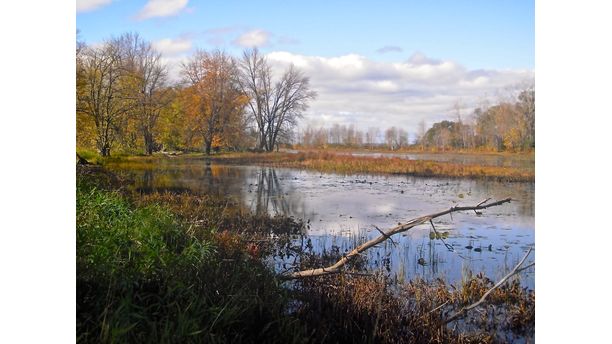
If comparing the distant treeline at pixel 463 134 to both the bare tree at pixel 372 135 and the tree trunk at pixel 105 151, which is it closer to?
the bare tree at pixel 372 135

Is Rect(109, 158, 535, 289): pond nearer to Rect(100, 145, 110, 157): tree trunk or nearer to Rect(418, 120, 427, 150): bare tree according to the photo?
Rect(100, 145, 110, 157): tree trunk

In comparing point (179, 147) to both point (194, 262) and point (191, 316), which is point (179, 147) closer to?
point (194, 262)

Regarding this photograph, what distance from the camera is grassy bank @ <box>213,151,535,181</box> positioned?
3.32 m

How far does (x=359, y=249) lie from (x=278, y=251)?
442 mm

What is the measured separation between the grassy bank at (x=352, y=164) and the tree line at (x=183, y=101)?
73 mm

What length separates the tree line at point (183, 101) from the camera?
3.34 meters

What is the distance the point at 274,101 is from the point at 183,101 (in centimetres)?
53

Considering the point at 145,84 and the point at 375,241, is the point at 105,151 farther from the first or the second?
the point at 375,241

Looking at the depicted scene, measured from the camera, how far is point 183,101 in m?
3.38

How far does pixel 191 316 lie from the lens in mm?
2801

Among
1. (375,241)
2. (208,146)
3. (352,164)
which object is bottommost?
(375,241)

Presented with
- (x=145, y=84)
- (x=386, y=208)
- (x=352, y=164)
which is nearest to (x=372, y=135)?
(x=352, y=164)
